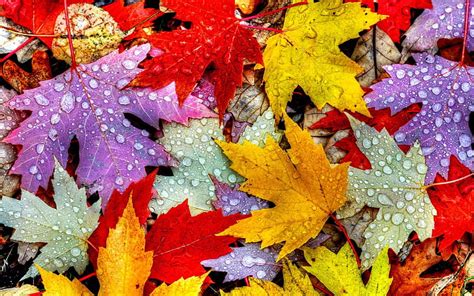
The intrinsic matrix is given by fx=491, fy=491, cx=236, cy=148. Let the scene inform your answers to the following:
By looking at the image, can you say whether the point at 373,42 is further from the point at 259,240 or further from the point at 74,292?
the point at 74,292

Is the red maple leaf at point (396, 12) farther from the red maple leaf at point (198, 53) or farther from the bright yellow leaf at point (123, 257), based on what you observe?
the bright yellow leaf at point (123, 257)

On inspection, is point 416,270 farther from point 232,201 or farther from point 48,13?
point 48,13

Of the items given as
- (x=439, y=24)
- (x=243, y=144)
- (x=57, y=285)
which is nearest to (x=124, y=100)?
(x=243, y=144)

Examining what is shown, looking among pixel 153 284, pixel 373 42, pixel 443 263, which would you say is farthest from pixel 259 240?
pixel 373 42

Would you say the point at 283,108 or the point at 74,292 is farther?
the point at 283,108

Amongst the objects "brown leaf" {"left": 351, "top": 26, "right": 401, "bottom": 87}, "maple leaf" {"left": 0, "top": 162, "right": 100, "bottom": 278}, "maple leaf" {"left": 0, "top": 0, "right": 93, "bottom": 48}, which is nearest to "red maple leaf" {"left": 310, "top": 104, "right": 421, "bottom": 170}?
"brown leaf" {"left": 351, "top": 26, "right": 401, "bottom": 87}

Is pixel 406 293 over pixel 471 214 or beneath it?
beneath
